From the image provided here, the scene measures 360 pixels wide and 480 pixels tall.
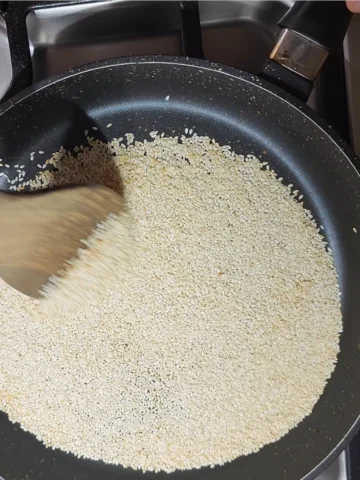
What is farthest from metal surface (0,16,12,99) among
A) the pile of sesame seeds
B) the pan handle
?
the pan handle

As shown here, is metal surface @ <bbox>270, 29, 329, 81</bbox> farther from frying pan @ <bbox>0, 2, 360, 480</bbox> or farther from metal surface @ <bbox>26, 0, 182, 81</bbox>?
metal surface @ <bbox>26, 0, 182, 81</bbox>

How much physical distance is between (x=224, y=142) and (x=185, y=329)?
35cm

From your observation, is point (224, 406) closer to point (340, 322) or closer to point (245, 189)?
point (340, 322)

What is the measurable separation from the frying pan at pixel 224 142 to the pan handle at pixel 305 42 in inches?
1.8

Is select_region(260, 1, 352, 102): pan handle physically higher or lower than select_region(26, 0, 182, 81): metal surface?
higher

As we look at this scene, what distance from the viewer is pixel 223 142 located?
95 cm

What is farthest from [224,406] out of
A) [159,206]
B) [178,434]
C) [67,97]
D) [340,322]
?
[67,97]

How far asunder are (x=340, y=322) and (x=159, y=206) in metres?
0.38

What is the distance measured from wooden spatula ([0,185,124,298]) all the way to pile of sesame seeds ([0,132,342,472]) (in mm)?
109

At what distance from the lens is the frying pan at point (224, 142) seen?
0.89 metres

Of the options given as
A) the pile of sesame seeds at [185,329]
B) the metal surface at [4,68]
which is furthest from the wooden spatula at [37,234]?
the metal surface at [4,68]

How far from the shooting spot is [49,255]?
2.60ft

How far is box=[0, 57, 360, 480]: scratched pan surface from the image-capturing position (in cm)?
89

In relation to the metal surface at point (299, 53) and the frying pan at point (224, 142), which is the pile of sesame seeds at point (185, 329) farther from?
the metal surface at point (299, 53)
